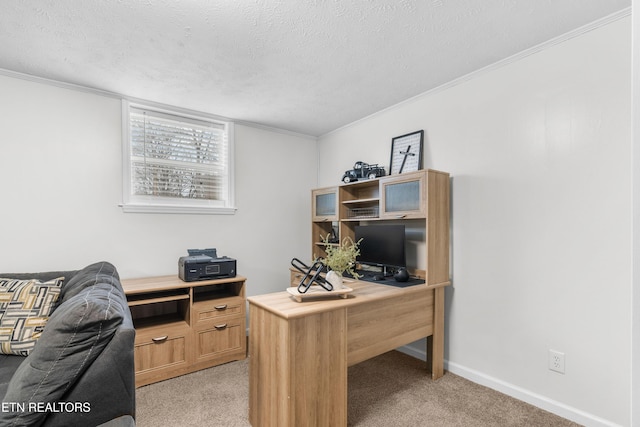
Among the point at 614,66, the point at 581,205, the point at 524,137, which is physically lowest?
the point at 581,205

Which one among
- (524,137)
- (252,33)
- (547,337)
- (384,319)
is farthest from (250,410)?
(524,137)

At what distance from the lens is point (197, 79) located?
2.58 meters

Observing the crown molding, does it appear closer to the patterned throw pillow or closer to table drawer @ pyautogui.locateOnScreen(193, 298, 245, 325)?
table drawer @ pyautogui.locateOnScreen(193, 298, 245, 325)

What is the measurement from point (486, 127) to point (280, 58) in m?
1.72

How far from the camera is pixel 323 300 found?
1979 millimetres

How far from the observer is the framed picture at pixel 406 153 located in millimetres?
2945

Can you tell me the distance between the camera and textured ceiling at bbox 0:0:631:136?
1733mm

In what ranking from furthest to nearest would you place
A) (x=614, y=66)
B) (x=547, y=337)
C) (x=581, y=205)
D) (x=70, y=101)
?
(x=70, y=101) → (x=547, y=337) → (x=581, y=205) → (x=614, y=66)

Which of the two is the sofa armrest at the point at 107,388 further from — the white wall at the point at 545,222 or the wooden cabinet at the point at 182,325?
the white wall at the point at 545,222

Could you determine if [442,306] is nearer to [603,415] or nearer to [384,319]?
[384,319]

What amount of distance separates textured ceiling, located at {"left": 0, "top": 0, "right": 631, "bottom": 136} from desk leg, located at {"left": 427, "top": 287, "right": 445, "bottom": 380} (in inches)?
74.1

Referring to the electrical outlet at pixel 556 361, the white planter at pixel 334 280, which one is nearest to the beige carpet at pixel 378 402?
the electrical outlet at pixel 556 361

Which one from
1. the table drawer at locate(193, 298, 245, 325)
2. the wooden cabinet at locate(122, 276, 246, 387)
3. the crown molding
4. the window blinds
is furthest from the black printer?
the crown molding

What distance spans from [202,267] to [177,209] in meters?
0.76
